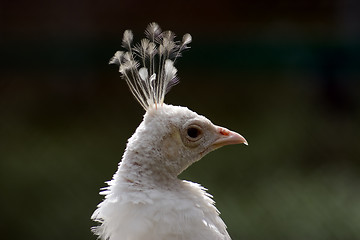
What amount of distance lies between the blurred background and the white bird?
2.16 metres

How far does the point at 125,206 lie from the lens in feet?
4.89

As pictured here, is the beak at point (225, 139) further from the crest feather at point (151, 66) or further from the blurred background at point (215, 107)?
the blurred background at point (215, 107)

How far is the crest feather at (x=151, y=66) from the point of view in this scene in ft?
5.48

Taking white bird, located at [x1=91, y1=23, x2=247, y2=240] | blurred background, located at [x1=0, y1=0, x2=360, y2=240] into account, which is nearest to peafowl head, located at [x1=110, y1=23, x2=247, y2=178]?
white bird, located at [x1=91, y1=23, x2=247, y2=240]

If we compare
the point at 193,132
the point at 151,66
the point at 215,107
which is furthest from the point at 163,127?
the point at 215,107

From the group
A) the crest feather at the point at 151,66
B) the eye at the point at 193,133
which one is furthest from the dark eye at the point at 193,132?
the crest feather at the point at 151,66

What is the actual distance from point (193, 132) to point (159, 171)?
153mm

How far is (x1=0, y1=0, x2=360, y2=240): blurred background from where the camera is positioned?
4.05 metres

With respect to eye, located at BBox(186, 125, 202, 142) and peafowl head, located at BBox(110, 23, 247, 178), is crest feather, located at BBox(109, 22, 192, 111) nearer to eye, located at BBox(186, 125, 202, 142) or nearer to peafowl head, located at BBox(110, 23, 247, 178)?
peafowl head, located at BBox(110, 23, 247, 178)

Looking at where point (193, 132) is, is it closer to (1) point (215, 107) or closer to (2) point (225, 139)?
(2) point (225, 139)
